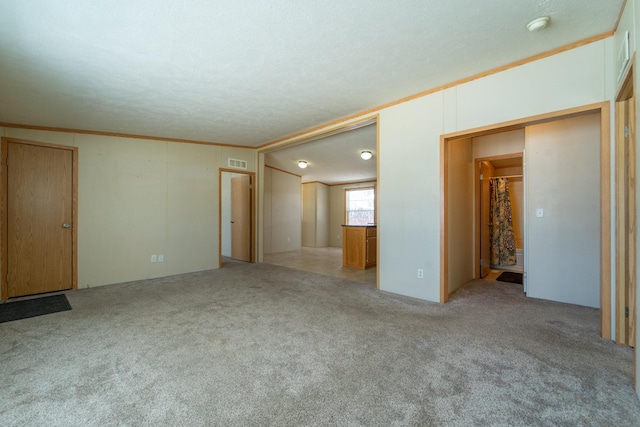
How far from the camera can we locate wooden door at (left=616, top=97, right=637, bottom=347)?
2.07 metres

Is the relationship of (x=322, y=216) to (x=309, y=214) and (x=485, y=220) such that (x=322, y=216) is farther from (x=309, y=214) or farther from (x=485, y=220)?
(x=485, y=220)

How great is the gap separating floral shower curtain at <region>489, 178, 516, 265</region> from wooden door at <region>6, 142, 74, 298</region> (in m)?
7.56

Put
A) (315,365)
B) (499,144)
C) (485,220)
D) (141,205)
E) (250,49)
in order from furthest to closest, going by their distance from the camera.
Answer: (485,220) → (141,205) → (499,144) → (250,49) → (315,365)

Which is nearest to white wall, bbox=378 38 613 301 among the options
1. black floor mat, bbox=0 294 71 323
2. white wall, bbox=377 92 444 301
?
white wall, bbox=377 92 444 301

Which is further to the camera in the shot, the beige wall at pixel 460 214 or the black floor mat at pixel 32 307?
the beige wall at pixel 460 214

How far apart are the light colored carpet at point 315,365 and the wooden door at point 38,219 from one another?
49.8 inches

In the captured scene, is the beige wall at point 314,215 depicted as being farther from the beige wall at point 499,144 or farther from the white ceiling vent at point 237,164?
the beige wall at point 499,144

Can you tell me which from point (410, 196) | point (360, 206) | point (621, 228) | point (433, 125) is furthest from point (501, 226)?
point (360, 206)

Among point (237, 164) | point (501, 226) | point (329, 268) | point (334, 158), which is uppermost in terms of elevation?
point (334, 158)

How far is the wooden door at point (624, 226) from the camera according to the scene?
81.4 inches

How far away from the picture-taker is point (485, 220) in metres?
5.11

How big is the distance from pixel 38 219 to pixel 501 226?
8.11 meters

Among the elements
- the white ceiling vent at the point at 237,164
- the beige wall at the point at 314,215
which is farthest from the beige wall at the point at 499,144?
the beige wall at the point at 314,215

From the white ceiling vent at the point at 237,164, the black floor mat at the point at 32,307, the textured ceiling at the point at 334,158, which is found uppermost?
the textured ceiling at the point at 334,158
